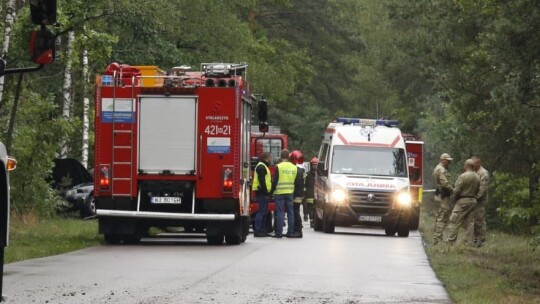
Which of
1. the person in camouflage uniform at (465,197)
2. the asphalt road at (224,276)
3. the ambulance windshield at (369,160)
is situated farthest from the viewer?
the ambulance windshield at (369,160)

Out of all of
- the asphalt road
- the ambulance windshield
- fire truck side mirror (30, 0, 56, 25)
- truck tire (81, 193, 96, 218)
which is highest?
fire truck side mirror (30, 0, 56, 25)

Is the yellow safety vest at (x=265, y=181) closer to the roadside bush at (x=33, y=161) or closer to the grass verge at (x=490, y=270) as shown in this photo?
the grass verge at (x=490, y=270)

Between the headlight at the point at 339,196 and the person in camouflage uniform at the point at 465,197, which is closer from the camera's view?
the person in camouflage uniform at the point at 465,197

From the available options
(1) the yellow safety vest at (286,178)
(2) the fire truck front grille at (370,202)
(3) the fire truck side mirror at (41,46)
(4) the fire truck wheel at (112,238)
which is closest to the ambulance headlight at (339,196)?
(2) the fire truck front grille at (370,202)

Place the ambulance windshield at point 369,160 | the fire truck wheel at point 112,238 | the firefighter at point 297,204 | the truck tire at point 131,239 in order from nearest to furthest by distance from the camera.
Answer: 1. the fire truck wheel at point 112,238
2. the truck tire at point 131,239
3. the firefighter at point 297,204
4. the ambulance windshield at point 369,160

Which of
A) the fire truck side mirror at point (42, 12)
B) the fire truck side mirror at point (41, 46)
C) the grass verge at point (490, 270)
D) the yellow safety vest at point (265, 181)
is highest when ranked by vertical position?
the fire truck side mirror at point (42, 12)

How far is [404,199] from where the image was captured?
32094 millimetres

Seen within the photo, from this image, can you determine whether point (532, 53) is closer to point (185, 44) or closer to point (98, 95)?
point (98, 95)

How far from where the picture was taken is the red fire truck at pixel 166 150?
76.2ft

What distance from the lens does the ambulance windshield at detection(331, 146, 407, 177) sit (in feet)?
107

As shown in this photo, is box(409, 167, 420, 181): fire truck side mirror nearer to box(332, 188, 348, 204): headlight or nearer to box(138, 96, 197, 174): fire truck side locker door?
box(332, 188, 348, 204): headlight

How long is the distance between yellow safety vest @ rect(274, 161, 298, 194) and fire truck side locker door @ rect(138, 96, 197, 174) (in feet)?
18.6

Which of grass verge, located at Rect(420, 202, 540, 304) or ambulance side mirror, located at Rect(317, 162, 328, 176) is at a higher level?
ambulance side mirror, located at Rect(317, 162, 328, 176)

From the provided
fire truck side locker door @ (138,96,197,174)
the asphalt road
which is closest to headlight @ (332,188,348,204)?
the asphalt road
